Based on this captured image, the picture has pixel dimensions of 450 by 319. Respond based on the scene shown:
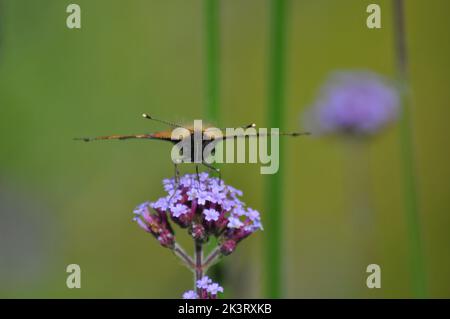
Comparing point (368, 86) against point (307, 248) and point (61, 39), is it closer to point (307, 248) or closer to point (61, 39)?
point (307, 248)

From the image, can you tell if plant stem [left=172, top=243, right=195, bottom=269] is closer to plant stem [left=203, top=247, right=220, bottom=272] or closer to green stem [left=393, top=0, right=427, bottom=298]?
plant stem [left=203, top=247, right=220, bottom=272]

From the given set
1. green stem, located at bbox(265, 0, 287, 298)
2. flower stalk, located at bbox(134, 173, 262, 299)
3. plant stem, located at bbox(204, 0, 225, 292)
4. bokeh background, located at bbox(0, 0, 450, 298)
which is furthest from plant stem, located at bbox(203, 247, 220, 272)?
bokeh background, located at bbox(0, 0, 450, 298)

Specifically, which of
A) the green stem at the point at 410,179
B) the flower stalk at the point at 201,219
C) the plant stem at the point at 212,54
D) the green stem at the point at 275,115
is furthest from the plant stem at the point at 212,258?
the green stem at the point at 410,179

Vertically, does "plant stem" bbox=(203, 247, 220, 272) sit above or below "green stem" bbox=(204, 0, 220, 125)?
below

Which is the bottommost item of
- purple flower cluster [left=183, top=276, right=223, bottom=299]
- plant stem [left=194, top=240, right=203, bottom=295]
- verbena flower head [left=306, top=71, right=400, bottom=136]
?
purple flower cluster [left=183, top=276, right=223, bottom=299]

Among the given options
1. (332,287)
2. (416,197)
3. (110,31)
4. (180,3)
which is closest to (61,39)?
(110,31)
